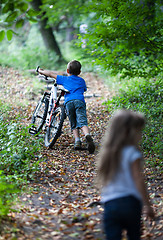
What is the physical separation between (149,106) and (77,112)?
2.74m

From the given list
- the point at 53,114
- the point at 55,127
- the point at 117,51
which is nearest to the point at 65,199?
the point at 55,127

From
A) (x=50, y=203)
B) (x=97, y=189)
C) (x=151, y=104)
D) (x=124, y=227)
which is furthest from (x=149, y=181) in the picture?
(x=151, y=104)

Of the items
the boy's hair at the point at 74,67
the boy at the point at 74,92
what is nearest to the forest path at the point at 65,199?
the boy at the point at 74,92

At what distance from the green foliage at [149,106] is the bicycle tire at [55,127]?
1915mm

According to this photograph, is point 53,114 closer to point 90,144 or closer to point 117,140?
point 90,144

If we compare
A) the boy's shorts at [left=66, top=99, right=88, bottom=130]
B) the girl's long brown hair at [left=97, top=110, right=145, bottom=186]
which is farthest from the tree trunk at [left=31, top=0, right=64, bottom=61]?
the girl's long brown hair at [left=97, top=110, right=145, bottom=186]

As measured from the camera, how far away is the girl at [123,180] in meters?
2.52

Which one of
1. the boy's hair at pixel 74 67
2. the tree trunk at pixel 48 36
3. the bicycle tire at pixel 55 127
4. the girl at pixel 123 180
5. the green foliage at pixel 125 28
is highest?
the tree trunk at pixel 48 36

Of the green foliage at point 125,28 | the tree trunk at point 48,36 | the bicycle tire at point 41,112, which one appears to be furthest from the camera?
the tree trunk at point 48,36

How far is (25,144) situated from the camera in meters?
6.20

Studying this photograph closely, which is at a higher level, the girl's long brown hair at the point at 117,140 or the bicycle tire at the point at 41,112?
the bicycle tire at the point at 41,112

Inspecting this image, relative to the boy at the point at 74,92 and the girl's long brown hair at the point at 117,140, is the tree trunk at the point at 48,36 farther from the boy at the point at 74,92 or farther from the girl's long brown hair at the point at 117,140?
the girl's long brown hair at the point at 117,140

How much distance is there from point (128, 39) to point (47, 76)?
2.42 m

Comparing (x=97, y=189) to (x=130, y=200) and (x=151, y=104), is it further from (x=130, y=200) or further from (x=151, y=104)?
(x=151, y=104)
